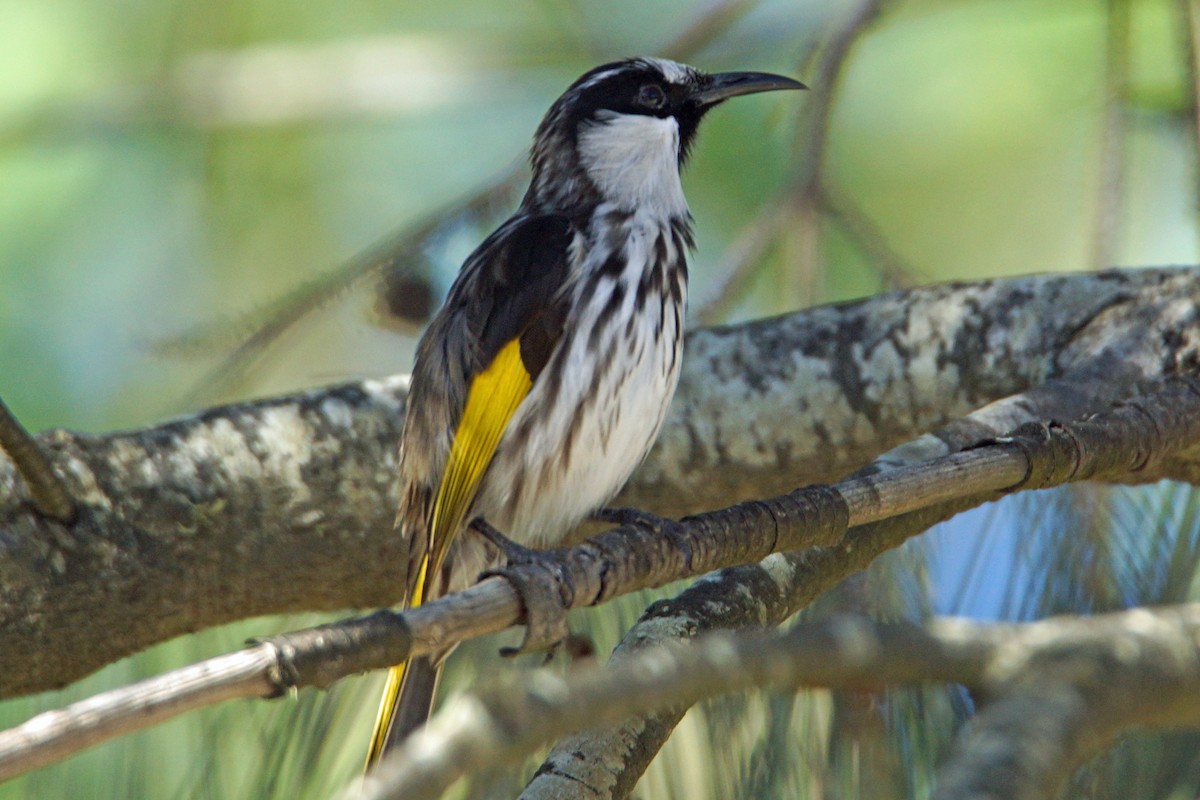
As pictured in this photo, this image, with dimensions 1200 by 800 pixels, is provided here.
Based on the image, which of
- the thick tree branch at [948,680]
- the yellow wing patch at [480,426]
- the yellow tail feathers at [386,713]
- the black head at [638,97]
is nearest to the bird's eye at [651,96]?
the black head at [638,97]

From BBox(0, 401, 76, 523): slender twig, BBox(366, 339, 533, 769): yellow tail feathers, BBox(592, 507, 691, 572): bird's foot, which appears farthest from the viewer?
BBox(366, 339, 533, 769): yellow tail feathers

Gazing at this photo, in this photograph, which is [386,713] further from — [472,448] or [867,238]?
[867,238]

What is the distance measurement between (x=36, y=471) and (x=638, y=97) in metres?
1.80

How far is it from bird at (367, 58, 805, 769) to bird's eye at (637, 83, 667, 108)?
1.34ft

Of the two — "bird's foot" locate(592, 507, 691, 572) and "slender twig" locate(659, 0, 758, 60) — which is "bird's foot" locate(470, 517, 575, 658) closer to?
"bird's foot" locate(592, 507, 691, 572)

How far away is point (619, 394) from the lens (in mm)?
2779

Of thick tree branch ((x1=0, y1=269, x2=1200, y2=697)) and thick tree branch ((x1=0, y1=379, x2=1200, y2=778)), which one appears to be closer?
thick tree branch ((x1=0, y1=379, x2=1200, y2=778))

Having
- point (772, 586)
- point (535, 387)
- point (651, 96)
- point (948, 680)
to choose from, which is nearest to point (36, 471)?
point (535, 387)

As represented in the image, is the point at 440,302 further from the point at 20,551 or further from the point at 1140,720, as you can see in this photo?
the point at 1140,720

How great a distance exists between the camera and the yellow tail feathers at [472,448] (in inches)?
106

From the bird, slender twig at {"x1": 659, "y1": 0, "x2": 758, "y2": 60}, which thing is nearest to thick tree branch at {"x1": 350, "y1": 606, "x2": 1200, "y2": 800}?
the bird

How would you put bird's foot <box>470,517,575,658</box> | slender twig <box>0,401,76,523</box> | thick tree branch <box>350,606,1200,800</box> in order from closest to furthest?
thick tree branch <box>350,606,1200,800</box>
bird's foot <box>470,517,575,658</box>
slender twig <box>0,401,76,523</box>

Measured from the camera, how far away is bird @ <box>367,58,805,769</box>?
276 cm

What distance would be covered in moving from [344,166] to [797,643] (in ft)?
13.3
